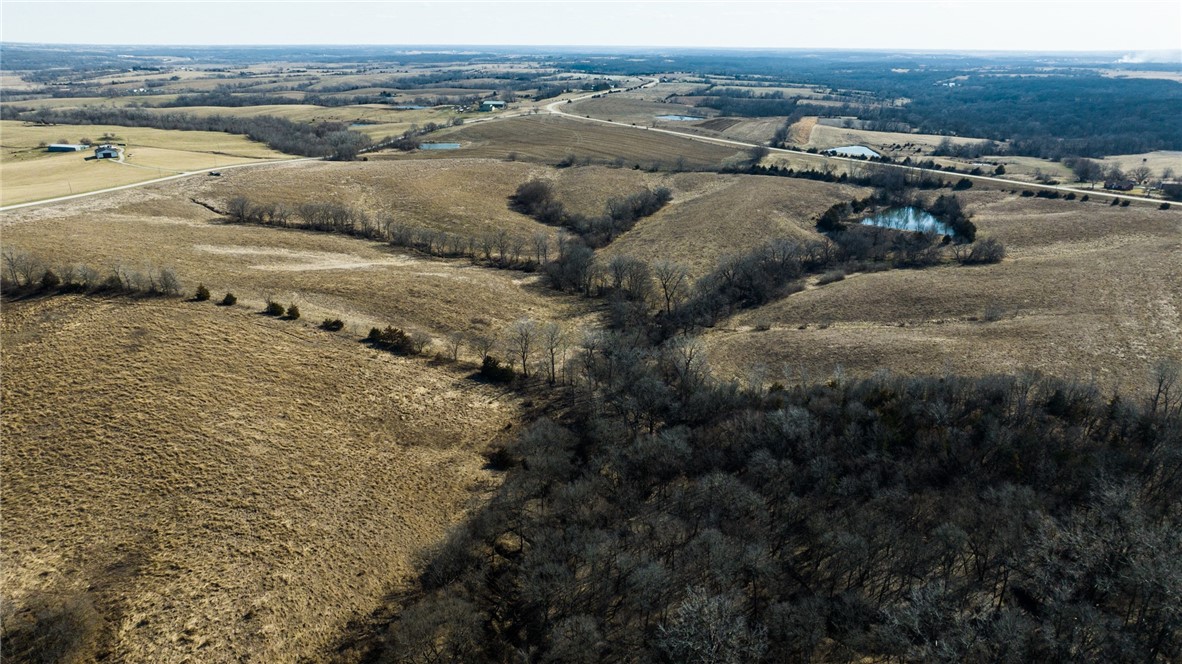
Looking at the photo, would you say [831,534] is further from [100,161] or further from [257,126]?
[257,126]

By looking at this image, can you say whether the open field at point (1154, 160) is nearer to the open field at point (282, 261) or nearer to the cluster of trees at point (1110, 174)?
the cluster of trees at point (1110, 174)

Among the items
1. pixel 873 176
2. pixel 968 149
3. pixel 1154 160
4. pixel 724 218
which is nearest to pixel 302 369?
pixel 724 218

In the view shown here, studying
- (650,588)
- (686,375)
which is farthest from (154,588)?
(686,375)

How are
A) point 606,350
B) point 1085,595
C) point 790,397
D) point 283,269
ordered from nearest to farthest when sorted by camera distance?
1. point 1085,595
2. point 790,397
3. point 606,350
4. point 283,269

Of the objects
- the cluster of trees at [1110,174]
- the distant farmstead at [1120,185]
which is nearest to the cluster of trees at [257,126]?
the distant farmstead at [1120,185]

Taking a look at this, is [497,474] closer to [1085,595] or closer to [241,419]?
[241,419]

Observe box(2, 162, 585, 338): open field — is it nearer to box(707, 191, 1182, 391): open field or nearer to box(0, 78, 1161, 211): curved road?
box(0, 78, 1161, 211): curved road

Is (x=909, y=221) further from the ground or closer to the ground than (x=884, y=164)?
closer to the ground
